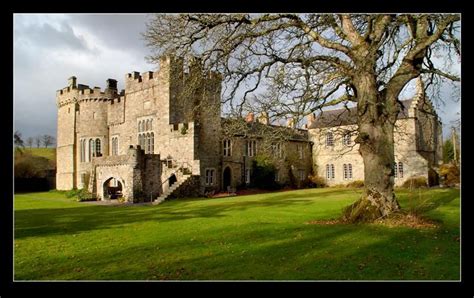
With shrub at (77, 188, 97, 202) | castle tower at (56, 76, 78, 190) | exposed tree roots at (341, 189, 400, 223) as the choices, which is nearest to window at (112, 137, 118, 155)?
castle tower at (56, 76, 78, 190)

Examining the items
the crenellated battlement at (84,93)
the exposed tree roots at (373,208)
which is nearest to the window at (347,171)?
the crenellated battlement at (84,93)

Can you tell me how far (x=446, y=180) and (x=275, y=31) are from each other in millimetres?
19565

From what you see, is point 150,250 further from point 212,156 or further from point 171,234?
point 212,156

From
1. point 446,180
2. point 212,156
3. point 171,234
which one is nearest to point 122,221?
point 171,234

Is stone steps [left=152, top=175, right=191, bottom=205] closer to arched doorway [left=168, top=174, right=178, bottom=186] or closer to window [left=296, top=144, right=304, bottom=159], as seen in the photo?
arched doorway [left=168, top=174, right=178, bottom=186]

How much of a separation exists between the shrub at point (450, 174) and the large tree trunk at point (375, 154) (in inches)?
637

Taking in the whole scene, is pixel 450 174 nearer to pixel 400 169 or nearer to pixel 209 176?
pixel 400 169

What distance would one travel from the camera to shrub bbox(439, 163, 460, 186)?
2539cm

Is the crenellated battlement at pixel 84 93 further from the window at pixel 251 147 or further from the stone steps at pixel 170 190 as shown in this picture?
the stone steps at pixel 170 190

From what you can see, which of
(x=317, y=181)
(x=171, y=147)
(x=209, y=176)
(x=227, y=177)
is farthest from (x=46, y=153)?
(x=317, y=181)

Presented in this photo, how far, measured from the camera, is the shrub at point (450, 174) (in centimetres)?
2539

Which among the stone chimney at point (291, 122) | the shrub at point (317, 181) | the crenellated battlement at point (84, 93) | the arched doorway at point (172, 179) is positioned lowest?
the shrub at point (317, 181)

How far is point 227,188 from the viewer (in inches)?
1084

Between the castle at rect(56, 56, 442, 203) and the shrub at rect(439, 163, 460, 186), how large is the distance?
2.13 m
